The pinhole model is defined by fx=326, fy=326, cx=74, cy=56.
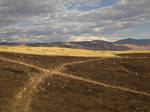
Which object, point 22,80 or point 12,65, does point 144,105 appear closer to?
point 22,80

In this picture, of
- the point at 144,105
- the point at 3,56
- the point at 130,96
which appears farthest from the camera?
the point at 3,56

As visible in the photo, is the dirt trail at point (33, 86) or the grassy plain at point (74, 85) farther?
the grassy plain at point (74, 85)

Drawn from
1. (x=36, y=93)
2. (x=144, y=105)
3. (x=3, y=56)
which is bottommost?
(x=144, y=105)

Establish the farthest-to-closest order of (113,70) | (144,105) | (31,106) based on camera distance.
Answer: (113,70) → (144,105) → (31,106)

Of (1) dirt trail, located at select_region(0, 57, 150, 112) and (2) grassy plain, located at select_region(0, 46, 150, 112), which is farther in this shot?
(2) grassy plain, located at select_region(0, 46, 150, 112)

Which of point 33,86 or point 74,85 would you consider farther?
point 74,85

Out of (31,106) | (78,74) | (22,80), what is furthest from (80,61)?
(31,106)

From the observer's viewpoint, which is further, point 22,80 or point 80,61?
point 80,61

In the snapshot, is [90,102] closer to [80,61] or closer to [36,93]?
[36,93]

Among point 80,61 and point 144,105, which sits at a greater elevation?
point 80,61

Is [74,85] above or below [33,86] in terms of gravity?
below
